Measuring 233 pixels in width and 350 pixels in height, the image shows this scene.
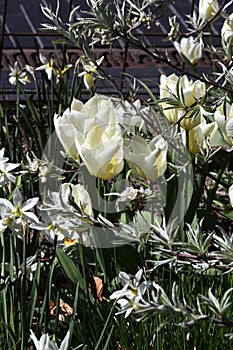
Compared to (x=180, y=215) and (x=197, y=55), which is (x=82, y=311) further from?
(x=197, y=55)

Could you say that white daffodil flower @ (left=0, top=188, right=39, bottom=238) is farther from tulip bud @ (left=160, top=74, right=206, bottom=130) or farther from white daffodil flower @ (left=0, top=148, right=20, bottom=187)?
tulip bud @ (left=160, top=74, right=206, bottom=130)

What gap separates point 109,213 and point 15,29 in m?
3.21

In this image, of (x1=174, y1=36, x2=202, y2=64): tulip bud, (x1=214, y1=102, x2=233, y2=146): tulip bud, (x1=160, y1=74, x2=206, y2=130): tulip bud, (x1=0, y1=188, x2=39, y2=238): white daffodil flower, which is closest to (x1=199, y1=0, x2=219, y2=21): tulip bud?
(x1=174, y1=36, x2=202, y2=64): tulip bud

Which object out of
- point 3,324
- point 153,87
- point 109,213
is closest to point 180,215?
point 109,213

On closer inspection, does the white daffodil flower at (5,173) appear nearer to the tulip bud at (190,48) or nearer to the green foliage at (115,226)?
the green foliage at (115,226)

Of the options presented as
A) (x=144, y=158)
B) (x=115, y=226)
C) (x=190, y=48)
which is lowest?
(x=115, y=226)

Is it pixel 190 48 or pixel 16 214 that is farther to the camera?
pixel 190 48

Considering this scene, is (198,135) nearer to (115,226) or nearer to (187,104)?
(187,104)

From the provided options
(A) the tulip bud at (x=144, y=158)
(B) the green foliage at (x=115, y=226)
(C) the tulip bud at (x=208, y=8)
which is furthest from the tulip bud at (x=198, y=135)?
(C) the tulip bud at (x=208, y=8)

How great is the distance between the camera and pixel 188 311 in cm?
88

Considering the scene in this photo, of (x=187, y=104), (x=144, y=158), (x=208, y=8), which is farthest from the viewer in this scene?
(x=208, y=8)

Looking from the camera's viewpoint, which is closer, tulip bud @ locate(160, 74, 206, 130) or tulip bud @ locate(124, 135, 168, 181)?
tulip bud @ locate(124, 135, 168, 181)

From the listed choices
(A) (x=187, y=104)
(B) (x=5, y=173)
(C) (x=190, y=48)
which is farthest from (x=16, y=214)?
(C) (x=190, y=48)

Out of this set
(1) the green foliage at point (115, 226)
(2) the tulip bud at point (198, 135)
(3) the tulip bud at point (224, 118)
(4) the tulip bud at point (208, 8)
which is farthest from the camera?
(4) the tulip bud at point (208, 8)
